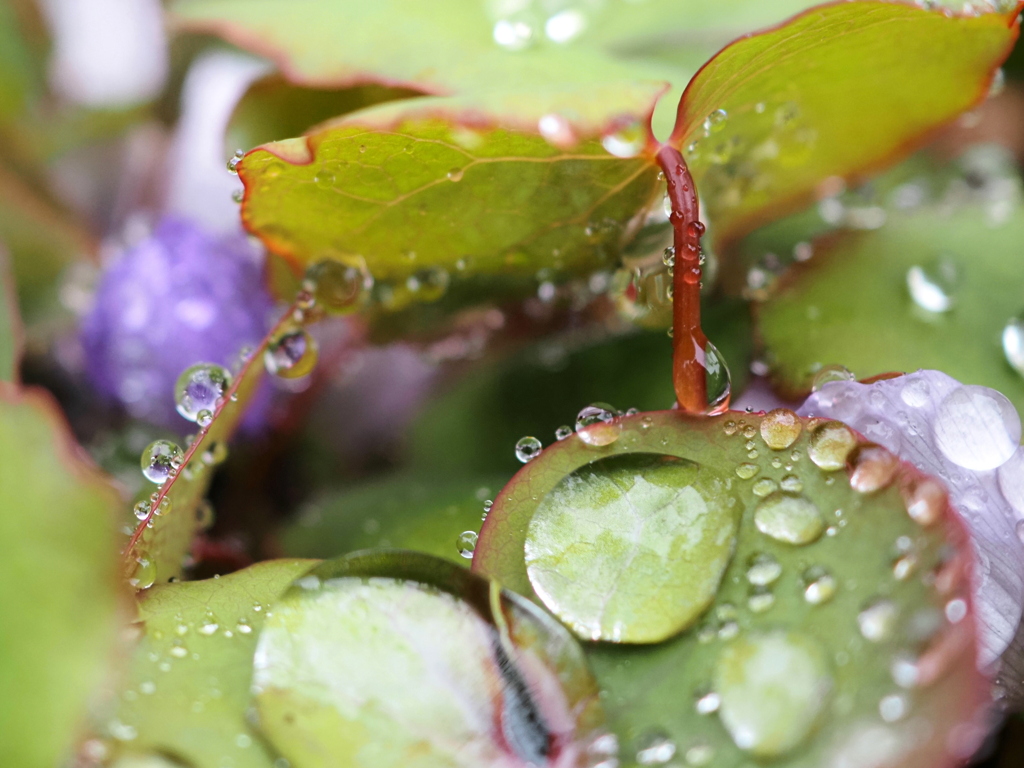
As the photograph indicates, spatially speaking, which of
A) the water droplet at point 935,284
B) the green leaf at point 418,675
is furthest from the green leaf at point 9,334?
the water droplet at point 935,284

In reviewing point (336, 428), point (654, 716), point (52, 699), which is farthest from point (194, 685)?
point (336, 428)

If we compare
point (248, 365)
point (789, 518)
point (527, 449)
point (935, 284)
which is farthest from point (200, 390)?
point (935, 284)

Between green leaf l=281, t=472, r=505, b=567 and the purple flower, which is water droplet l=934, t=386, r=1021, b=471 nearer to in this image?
green leaf l=281, t=472, r=505, b=567

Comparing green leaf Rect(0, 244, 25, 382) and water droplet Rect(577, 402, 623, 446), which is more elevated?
green leaf Rect(0, 244, 25, 382)

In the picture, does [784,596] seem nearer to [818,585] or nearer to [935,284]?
[818,585]

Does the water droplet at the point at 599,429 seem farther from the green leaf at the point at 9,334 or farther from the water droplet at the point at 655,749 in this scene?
the green leaf at the point at 9,334

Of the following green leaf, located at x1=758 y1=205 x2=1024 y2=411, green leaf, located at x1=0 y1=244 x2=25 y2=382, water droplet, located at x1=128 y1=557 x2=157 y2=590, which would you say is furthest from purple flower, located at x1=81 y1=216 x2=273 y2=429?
green leaf, located at x1=758 y1=205 x2=1024 y2=411
